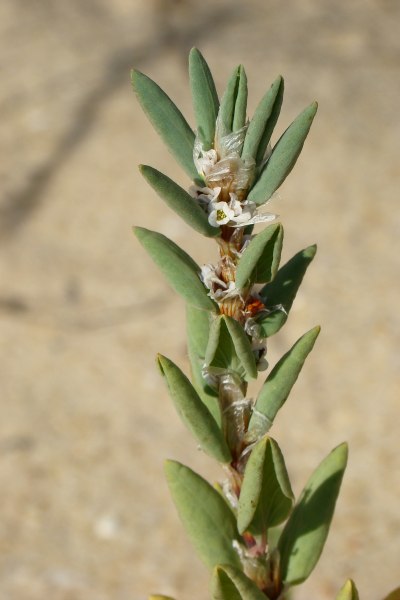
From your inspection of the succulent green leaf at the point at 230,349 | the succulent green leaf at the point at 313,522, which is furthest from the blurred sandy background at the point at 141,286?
the succulent green leaf at the point at 230,349

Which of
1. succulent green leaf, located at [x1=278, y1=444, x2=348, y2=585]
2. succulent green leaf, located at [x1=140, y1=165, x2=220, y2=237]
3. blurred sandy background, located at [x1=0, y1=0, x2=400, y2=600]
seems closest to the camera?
succulent green leaf, located at [x1=140, y1=165, x2=220, y2=237]

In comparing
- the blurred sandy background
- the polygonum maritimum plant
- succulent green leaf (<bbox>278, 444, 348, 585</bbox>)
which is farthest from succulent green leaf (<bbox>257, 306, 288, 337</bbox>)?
the blurred sandy background

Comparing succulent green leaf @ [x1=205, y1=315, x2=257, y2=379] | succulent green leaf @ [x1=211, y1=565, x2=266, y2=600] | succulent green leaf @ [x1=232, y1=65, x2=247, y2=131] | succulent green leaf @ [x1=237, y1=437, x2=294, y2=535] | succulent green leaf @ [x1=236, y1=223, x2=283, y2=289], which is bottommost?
succulent green leaf @ [x1=211, y1=565, x2=266, y2=600]

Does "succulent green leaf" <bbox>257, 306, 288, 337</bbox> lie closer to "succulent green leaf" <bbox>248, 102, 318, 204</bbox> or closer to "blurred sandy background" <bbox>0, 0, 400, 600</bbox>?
"succulent green leaf" <bbox>248, 102, 318, 204</bbox>

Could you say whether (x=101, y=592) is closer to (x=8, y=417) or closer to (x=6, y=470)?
(x=6, y=470)

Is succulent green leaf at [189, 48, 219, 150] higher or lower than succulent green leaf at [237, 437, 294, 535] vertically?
higher

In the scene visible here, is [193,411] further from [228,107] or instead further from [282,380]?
[228,107]

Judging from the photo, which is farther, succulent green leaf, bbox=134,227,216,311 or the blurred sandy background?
the blurred sandy background
